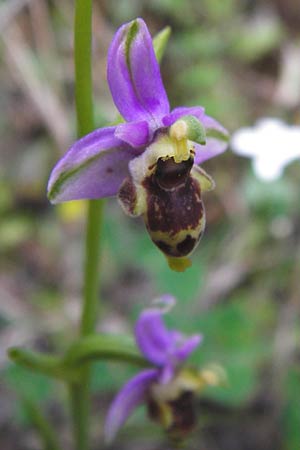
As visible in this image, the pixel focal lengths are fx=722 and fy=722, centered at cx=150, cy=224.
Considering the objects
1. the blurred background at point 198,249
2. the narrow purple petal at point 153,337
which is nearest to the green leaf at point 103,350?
the narrow purple petal at point 153,337

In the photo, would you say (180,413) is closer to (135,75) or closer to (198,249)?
(135,75)

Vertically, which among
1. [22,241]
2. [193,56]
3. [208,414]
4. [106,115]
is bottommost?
[208,414]

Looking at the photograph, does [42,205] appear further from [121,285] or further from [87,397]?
[87,397]

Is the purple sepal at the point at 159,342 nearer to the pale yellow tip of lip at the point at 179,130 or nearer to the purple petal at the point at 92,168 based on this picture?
the purple petal at the point at 92,168

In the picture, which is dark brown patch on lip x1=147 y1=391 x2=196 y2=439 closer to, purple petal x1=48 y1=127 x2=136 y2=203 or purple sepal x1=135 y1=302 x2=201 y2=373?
purple sepal x1=135 y1=302 x2=201 y2=373

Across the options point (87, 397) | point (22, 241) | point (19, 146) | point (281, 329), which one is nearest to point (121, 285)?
point (22, 241)

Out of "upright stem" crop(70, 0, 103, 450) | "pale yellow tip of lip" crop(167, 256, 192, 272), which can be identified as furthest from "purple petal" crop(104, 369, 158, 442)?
"pale yellow tip of lip" crop(167, 256, 192, 272)

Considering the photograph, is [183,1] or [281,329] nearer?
[281,329]
